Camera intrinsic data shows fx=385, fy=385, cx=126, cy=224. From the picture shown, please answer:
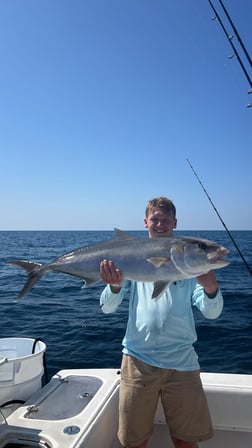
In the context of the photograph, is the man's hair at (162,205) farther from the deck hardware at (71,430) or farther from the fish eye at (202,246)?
the deck hardware at (71,430)

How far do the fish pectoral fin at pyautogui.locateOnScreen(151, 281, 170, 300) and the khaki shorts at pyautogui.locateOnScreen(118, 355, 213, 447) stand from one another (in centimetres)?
68

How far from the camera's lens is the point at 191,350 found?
3383 mm

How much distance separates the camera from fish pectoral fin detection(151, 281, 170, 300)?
3.12 meters

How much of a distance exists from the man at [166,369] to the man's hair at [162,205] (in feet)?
2.35

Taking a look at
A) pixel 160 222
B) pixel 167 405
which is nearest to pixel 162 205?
pixel 160 222

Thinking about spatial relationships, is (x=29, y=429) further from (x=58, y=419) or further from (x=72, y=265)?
(x=72, y=265)

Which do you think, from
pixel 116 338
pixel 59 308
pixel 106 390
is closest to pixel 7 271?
pixel 59 308

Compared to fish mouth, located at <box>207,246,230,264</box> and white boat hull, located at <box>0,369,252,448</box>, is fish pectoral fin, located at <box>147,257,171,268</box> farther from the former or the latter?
white boat hull, located at <box>0,369,252,448</box>

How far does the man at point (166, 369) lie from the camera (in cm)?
328

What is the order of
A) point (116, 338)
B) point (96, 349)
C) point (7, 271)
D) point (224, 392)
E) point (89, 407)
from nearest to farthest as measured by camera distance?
point (89, 407) → point (224, 392) → point (96, 349) → point (116, 338) → point (7, 271)

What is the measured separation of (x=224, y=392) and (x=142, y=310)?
1.42 meters

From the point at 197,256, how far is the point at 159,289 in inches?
16.6

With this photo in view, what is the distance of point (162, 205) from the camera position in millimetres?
3707

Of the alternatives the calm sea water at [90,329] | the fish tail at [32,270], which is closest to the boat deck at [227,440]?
the fish tail at [32,270]
